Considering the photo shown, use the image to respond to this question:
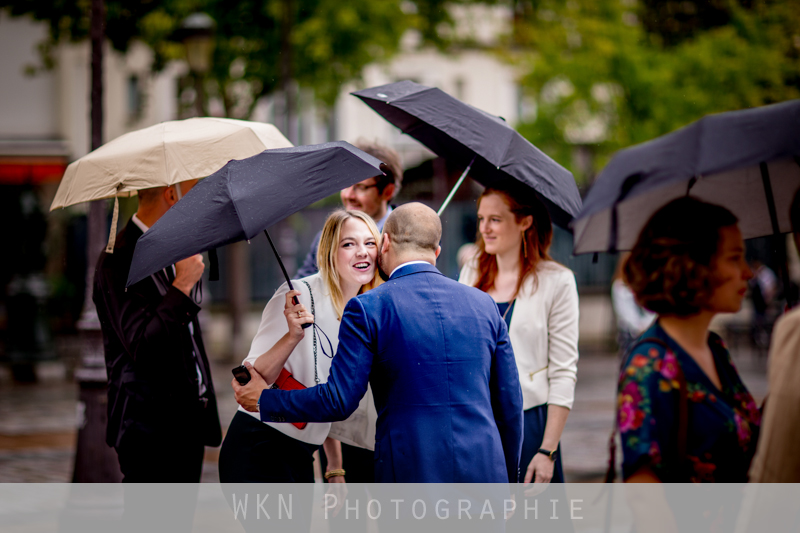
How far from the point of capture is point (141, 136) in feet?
12.9

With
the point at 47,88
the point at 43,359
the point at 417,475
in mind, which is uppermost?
the point at 47,88

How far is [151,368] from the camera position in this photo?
3660 millimetres

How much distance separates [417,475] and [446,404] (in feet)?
0.82

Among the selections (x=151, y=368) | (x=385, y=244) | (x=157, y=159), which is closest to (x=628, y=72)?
(x=157, y=159)

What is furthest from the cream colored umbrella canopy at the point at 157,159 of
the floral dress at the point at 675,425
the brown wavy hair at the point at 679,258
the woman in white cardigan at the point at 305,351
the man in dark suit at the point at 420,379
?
the floral dress at the point at 675,425

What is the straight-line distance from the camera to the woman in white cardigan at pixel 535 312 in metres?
3.66

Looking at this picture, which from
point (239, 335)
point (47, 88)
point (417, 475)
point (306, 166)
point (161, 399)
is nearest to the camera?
point (417, 475)

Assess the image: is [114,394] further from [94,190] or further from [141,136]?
[141,136]

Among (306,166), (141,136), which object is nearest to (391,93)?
(306,166)

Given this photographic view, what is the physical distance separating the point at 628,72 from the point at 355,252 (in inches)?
555

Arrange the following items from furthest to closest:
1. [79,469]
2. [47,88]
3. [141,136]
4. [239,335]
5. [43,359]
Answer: [47,88] < [239,335] < [43,359] < [79,469] < [141,136]

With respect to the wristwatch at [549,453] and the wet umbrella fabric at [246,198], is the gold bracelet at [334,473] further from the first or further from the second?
the wet umbrella fabric at [246,198]

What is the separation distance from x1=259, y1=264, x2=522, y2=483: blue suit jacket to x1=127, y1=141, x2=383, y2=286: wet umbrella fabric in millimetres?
491

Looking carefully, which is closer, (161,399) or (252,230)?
(252,230)
